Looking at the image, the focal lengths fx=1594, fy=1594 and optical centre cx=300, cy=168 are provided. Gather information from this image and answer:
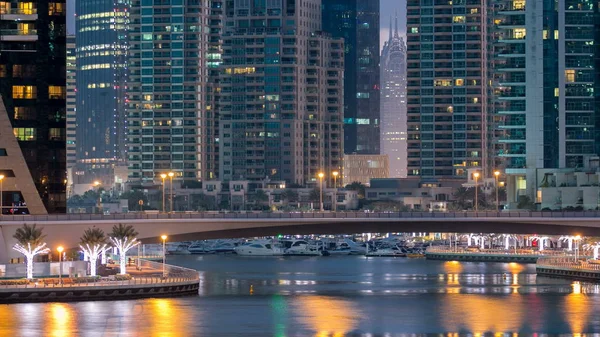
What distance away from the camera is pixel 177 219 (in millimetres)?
166750

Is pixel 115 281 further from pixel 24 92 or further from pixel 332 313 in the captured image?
pixel 24 92

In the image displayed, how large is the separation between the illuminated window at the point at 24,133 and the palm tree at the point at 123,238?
127ft

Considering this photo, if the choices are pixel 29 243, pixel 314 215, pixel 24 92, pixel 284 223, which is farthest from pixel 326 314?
pixel 24 92

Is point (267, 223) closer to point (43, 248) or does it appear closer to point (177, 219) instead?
point (177, 219)

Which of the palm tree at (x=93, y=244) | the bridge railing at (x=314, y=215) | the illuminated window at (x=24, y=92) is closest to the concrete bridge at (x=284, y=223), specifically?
the bridge railing at (x=314, y=215)

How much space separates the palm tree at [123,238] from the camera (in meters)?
162

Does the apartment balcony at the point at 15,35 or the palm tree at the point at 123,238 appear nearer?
the palm tree at the point at 123,238

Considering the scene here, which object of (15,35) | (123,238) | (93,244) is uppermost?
(15,35)

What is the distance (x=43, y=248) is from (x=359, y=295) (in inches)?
1307

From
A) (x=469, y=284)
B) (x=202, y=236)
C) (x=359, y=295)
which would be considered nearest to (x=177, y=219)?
(x=202, y=236)

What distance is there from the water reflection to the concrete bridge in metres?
9.66

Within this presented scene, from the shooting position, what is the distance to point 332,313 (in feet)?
468

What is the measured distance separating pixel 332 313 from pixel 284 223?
26171 millimetres

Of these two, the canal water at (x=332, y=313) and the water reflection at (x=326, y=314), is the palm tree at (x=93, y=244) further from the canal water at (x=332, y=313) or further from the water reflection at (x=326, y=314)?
the water reflection at (x=326, y=314)
